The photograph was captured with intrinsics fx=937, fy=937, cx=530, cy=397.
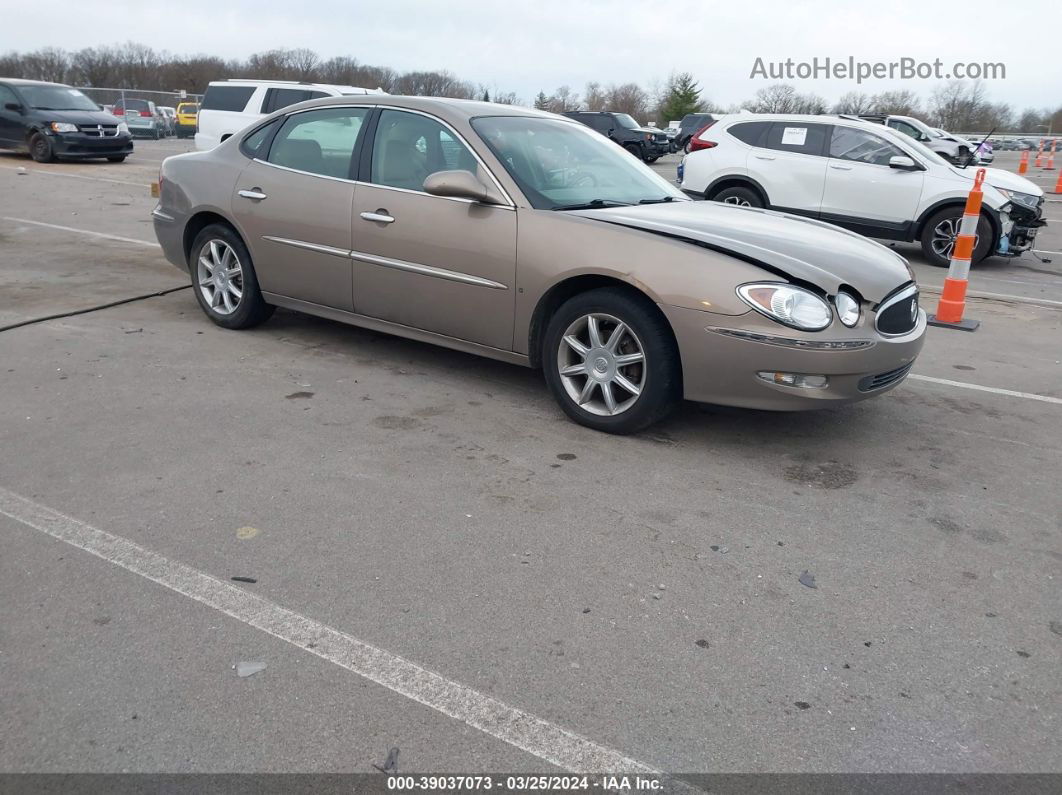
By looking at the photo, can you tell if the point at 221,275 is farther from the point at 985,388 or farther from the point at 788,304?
the point at 985,388

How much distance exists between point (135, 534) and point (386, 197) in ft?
8.49

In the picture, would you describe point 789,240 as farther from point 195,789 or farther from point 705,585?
point 195,789

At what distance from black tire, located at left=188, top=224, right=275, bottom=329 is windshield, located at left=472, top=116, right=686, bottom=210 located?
1.94m

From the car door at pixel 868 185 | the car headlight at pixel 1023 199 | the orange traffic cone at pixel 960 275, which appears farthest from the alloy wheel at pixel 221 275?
the car headlight at pixel 1023 199

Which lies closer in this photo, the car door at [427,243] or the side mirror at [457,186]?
the side mirror at [457,186]

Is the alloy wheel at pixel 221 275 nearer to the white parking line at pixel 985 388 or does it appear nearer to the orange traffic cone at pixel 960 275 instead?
the white parking line at pixel 985 388

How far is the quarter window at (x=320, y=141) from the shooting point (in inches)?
223

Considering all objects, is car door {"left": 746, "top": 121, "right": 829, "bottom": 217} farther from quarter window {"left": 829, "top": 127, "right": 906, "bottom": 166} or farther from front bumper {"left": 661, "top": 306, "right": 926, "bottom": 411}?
front bumper {"left": 661, "top": 306, "right": 926, "bottom": 411}

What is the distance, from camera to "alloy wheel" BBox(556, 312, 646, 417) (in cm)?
460

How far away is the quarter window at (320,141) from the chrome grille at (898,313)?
3.11 metres

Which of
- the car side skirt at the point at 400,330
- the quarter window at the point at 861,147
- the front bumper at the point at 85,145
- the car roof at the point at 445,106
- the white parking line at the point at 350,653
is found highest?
the car roof at the point at 445,106

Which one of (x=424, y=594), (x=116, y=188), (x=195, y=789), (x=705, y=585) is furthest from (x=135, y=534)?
(x=116, y=188)

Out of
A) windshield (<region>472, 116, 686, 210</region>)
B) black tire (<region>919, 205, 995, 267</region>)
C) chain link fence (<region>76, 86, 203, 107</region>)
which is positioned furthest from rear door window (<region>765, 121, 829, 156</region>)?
chain link fence (<region>76, 86, 203, 107</region>)

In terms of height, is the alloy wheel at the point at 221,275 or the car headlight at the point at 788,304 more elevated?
the car headlight at the point at 788,304
